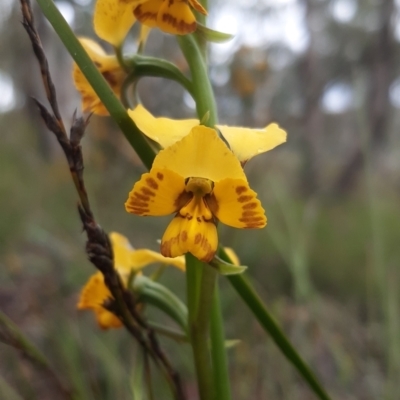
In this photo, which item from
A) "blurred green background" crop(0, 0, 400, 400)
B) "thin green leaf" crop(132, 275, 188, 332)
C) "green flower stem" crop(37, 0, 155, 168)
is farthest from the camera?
"blurred green background" crop(0, 0, 400, 400)

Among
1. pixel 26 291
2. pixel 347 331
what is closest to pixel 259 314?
pixel 347 331

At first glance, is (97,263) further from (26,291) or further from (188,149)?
(26,291)

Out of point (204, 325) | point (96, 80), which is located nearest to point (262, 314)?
point (204, 325)

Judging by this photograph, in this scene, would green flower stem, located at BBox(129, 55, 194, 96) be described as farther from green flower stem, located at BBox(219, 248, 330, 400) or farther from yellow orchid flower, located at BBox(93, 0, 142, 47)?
green flower stem, located at BBox(219, 248, 330, 400)

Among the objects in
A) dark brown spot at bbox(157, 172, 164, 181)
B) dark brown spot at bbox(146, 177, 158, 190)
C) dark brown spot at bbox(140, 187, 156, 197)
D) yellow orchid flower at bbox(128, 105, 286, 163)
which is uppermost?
yellow orchid flower at bbox(128, 105, 286, 163)

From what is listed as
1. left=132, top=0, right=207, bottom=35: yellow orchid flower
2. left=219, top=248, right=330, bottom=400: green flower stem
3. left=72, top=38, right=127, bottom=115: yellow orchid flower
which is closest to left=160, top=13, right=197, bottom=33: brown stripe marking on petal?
left=132, top=0, right=207, bottom=35: yellow orchid flower

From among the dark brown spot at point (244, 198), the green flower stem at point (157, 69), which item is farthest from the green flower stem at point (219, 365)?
the green flower stem at point (157, 69)

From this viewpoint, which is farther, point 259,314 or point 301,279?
point 301,279
